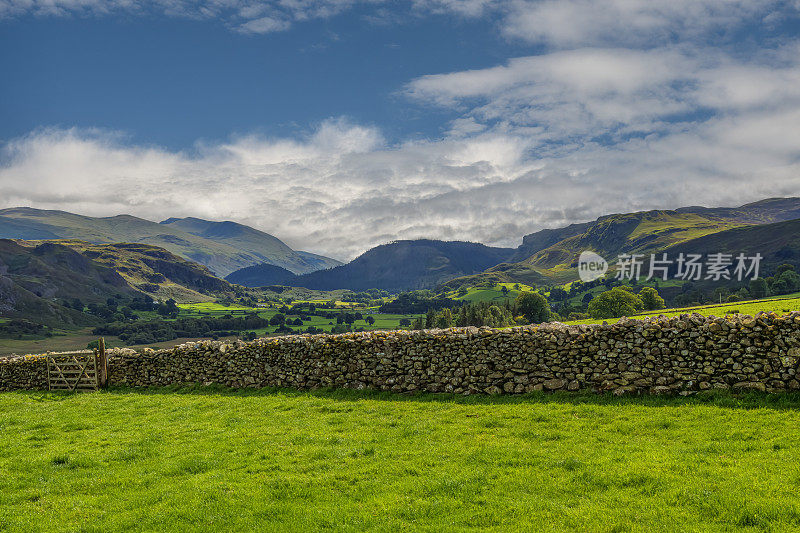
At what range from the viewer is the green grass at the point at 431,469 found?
8.05 meters

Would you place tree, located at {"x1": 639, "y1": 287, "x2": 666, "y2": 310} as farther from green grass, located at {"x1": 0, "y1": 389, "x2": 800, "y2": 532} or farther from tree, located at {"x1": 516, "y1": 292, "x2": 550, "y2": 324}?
green grass, located at {"x1": 0, "y1": 389, "x2": 800, "y2": 532}

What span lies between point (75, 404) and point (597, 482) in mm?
22969

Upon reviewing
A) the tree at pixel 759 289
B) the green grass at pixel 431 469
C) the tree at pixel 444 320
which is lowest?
the tree at pixel 444 320

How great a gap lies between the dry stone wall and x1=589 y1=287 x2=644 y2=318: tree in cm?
10567

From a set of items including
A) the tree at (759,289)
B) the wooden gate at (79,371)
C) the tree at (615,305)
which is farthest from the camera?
the tree at (759,289)

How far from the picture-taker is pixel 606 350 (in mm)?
15797

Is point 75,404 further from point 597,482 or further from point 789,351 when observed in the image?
point 789,351

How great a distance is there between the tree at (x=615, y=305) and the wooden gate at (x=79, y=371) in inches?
4309

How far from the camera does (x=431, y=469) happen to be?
1033 centimetres

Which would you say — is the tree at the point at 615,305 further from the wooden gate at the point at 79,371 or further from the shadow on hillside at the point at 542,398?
the wooden gate at the point at 79,371

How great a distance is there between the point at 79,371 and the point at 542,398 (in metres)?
25.3

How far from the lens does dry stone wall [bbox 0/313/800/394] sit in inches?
548

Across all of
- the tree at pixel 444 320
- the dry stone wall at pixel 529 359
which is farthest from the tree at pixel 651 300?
the dry stone wall at pixel 529 359

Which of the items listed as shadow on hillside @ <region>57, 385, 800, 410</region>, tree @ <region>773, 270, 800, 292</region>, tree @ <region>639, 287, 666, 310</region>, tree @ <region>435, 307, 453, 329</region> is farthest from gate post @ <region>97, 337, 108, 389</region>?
tree @ <region>773, 270, 800, 292</region>
